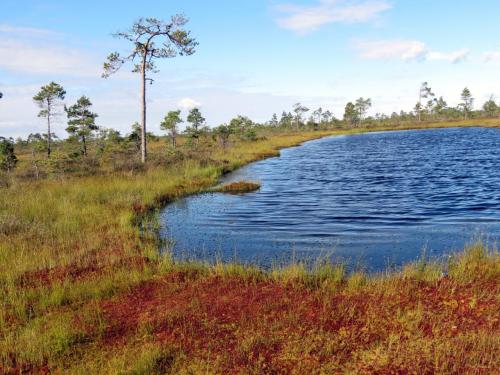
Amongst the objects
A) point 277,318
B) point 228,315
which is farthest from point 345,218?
point 228,315

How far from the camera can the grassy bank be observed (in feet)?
18.2

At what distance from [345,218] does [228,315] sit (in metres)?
9.61

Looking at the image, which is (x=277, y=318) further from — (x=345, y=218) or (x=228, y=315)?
(x=345, y=218)

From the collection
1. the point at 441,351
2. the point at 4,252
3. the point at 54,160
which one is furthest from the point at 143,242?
the point at 54,160

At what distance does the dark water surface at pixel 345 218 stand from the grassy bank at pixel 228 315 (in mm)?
1938

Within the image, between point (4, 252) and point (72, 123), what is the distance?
29.3 metres

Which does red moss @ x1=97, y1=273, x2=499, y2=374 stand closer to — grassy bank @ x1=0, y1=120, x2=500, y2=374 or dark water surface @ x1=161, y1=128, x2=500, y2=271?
grassy bank @ x1=0, y1=120, x2=500, y2=374

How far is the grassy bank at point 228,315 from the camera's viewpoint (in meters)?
5.54

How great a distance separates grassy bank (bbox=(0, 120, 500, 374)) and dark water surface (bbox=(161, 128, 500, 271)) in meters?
1.94

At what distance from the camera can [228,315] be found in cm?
705

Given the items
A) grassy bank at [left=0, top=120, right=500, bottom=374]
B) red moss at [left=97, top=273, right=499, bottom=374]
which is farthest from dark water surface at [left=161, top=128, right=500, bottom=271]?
red moss at [left=97, top=273, right=499, bottom=374]

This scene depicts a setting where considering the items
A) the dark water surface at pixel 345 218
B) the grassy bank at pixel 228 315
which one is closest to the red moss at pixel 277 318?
the grassy bank at pixel 228 315

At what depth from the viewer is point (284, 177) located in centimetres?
2839

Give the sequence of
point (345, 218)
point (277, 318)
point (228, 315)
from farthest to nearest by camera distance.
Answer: point (345, 218) → point (228, 315) → point (277, 318)
